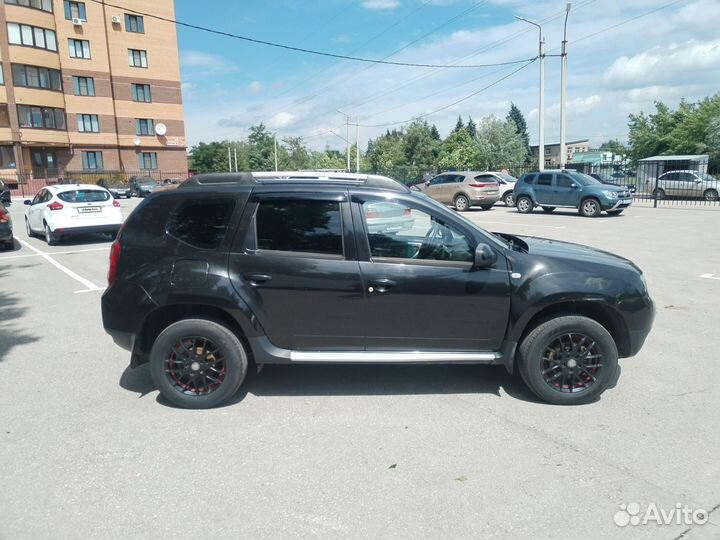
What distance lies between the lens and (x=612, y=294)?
413cm

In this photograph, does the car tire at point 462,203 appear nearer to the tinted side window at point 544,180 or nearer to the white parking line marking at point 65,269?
the tinted side window at point 544,180

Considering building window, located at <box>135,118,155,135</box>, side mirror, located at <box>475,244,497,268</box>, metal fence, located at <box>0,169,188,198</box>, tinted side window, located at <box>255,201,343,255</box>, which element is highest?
building window, located at <box>135,118,155,135</box>

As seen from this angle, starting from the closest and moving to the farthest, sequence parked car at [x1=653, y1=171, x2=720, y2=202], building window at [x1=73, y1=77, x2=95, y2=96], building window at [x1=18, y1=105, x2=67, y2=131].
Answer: parked car at [x1=653, y1=171, x2=720, y2=202] → building window at [x1=18, y1=105, x2=67, y2=131] → building window at [x1=73, y1=77, x2=95, y2=96]

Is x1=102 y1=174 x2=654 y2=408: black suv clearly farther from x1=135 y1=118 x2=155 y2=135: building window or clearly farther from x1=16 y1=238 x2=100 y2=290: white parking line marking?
x1=135 y1=118 x2=155 y2=135: building window

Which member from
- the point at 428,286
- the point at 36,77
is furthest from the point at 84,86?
the point at 428,286

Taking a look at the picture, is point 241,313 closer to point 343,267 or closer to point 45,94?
point 343,267

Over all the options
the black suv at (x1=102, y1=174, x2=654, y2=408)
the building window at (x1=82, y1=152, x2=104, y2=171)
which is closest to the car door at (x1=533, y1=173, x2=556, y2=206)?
the black suv at (x1=102, y1=174, x2=654, y2=408)

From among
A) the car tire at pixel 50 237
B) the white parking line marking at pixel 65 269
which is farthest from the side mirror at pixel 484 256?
the car tire at pixel 50 237

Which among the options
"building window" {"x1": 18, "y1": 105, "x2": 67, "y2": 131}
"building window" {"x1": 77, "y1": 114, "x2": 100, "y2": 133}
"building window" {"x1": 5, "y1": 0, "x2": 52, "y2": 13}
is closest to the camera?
"building window" {"x1": 5, "y1": 0, "x2": 52, "y2": 13}

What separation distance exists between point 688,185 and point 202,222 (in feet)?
98.2

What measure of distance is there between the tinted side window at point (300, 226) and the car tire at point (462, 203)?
20340 millimetres

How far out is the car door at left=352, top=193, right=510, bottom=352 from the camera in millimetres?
4102

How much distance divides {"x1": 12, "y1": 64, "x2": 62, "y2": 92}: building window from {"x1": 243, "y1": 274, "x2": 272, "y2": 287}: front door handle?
49.2m

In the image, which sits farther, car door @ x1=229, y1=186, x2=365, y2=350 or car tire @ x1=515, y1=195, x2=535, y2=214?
car tire @ x1=515, y1=195, x2=535, y2=214
